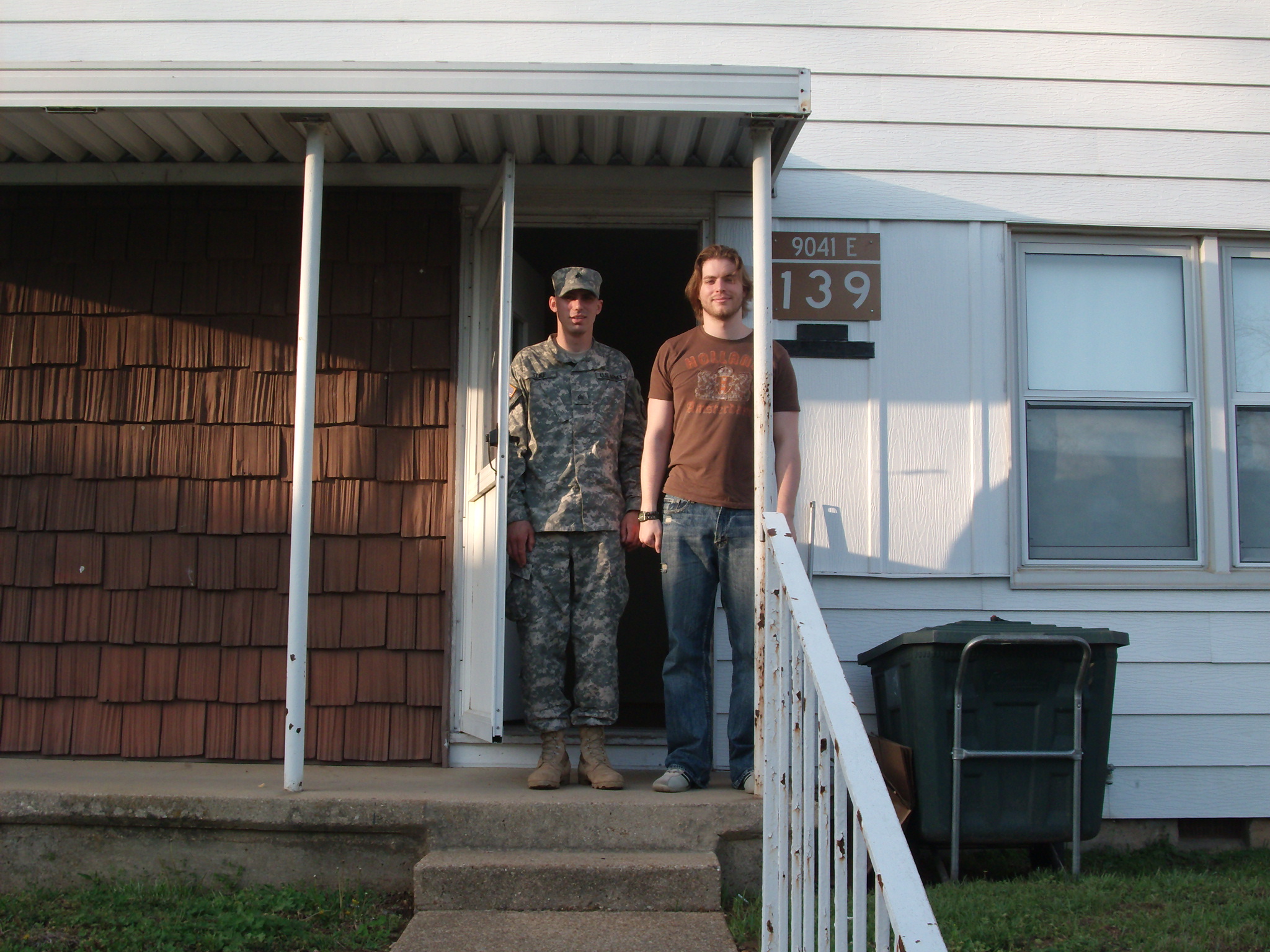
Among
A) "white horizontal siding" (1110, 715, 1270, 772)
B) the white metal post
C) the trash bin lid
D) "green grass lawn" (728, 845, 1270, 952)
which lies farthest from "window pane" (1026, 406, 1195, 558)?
the white metal post

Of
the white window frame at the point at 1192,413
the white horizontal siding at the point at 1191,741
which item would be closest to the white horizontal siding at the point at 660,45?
the white window frame at the point at 1192,413

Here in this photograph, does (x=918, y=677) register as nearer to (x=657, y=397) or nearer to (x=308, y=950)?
(x=657, y=397)

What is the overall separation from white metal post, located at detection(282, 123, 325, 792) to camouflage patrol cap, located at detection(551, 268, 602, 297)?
29.9 inches

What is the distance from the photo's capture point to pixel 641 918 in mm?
2857

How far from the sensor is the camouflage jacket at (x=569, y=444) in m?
3.52

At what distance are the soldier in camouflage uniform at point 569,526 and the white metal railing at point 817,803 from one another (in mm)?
711

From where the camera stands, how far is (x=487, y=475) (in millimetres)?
3738

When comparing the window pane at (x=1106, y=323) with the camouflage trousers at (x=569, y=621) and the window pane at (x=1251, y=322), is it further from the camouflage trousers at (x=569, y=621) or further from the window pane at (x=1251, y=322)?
the camouflage trousers at (x=569, y=621)

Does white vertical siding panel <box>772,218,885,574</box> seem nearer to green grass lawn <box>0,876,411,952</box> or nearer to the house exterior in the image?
the house exterior

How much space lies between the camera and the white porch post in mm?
3268

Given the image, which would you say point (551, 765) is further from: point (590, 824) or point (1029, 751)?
point (1029, 751)

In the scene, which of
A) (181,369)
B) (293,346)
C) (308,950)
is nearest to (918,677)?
(308,950)

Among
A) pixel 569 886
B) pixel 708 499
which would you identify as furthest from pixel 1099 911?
pixel 708 499

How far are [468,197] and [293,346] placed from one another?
2.85ft
